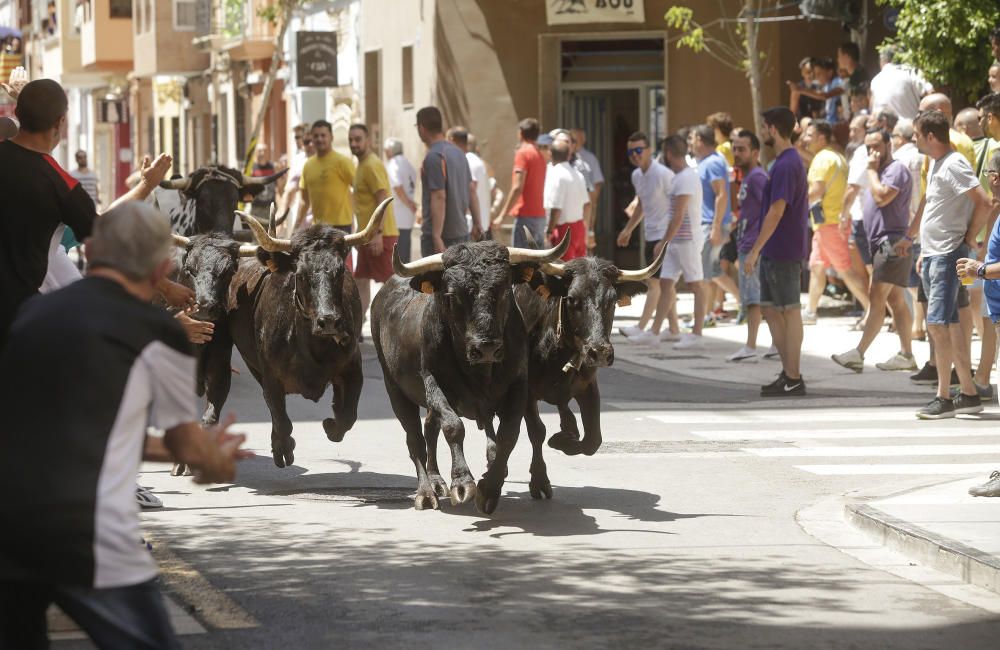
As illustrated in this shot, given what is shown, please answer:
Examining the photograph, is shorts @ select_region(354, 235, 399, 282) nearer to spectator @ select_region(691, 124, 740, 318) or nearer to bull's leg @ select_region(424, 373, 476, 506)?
spectator @ select_region(691, 124, 740, 318)

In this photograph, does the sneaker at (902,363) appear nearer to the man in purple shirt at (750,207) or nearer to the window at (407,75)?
the man in purple shirt at (750,207)

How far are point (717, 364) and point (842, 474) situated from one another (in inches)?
246

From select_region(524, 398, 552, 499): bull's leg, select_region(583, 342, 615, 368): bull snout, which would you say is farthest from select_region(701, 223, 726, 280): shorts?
select_region(583, 342, 615, 368): bull snout

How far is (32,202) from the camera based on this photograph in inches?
Result: 307

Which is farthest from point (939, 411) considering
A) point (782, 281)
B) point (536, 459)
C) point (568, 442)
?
point (536, 459)

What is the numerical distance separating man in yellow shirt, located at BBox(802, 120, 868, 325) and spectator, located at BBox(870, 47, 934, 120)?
1.09 meters

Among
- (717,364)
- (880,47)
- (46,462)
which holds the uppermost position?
(880,47)

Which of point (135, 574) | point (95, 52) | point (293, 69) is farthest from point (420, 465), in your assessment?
point (95, 52)

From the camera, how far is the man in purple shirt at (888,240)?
16.0 m

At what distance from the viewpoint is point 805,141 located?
21.3m

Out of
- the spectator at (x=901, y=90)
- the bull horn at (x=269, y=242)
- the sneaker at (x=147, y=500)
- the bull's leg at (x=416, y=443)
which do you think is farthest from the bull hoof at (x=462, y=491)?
the spectator at (x=901, y=90)

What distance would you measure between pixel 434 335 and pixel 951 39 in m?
12.2

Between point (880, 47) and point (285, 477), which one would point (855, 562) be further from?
point (880, 47)

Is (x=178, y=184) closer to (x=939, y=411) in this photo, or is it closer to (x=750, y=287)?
(x=939, y=411)
